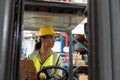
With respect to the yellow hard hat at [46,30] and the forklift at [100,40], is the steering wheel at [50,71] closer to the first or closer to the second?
the yellow hard hat at [46,30]

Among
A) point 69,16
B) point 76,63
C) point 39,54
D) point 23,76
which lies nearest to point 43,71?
point 23,76

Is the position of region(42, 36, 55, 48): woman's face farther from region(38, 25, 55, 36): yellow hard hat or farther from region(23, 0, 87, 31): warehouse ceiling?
region(23, 0, 87, 31): warehouse ceiling

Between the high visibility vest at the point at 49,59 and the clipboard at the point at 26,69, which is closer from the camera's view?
the clipboard at the point at 26,69

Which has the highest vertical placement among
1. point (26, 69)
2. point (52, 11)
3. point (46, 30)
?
point (52, 11)

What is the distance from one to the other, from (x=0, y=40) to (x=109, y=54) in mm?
309

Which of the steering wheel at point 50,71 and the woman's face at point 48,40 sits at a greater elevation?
the woman's face at point 48,40

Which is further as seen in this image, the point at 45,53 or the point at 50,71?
the point at 45,53

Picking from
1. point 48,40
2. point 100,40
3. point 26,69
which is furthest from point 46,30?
point 100,40

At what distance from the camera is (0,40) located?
56 centimetres

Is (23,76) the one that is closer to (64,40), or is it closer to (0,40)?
(0,40)

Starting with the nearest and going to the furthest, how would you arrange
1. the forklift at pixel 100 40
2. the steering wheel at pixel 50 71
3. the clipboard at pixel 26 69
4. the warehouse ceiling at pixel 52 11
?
the forklift at pixel 100 40, the clipboard at pixel 26 69, the warehouse ceiling at pixel 52 11, the steering wheel at pixel 50 71

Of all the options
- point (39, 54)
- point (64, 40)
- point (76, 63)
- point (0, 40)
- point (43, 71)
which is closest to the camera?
point (0, 40)

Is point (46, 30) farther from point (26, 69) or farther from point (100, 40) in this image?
point (100, 40)

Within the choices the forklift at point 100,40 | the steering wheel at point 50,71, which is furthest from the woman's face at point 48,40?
the forklift at point 100,40
